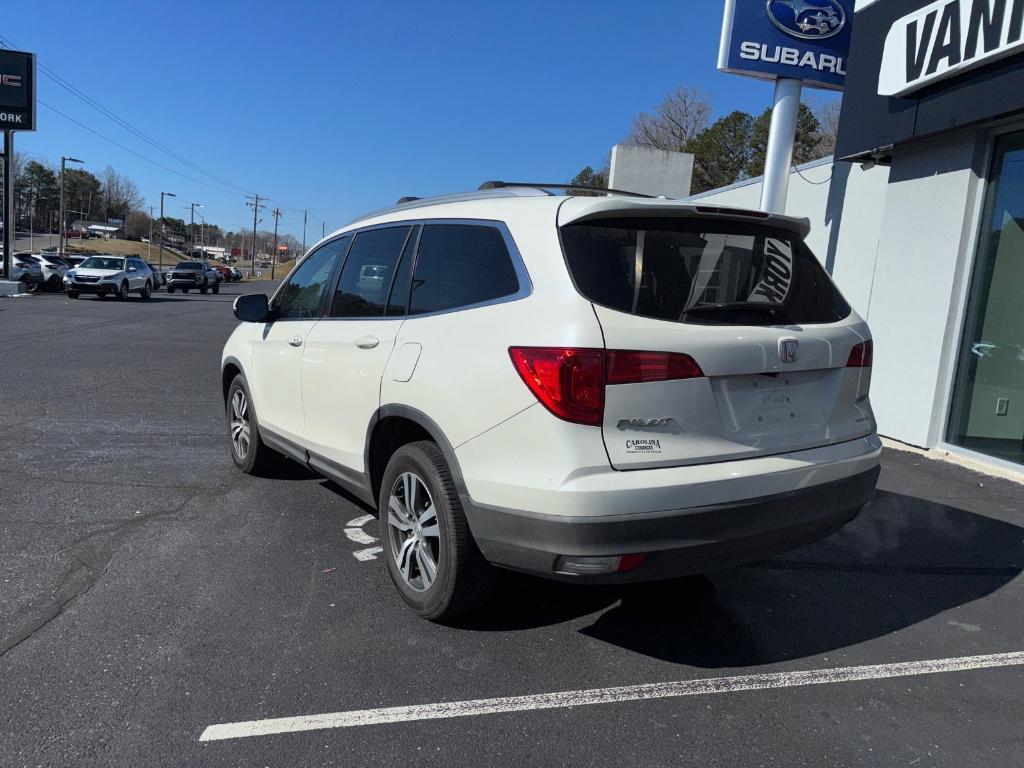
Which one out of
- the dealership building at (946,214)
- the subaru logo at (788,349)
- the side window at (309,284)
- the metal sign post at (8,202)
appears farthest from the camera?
the metal sign post at (8,202)

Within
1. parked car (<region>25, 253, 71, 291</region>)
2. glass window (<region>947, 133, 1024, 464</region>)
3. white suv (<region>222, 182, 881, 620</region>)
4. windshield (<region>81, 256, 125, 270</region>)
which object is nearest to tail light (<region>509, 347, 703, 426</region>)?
white suv (<region>222, 182, 881, 620</region>)

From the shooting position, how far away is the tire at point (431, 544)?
125 inches

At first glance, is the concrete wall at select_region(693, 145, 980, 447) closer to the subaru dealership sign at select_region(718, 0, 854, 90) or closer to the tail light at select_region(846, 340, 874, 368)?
the subaru dealership sign at select_region(718, 0, 854, 90)

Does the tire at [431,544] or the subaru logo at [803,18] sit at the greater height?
the subaru logo at [803,18]

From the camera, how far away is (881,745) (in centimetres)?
268

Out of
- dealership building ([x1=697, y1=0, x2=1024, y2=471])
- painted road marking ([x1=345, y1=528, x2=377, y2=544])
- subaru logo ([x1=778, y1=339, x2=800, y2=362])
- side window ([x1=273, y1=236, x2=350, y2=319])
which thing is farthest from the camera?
dealership building ([x1=697, y1=0, x2=1024, y2=471])

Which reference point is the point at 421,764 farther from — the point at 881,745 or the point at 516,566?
the point at 881,745

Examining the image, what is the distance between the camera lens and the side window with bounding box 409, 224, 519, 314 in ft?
10.5

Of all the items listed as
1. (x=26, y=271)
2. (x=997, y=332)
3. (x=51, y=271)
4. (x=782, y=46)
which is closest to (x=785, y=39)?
(x=782, y=46)

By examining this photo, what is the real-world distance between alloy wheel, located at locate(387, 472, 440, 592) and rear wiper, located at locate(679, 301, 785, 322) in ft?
4.49

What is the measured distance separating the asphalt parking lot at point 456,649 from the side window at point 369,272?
0.51 meters

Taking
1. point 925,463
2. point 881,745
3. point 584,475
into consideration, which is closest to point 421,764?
point 584,475

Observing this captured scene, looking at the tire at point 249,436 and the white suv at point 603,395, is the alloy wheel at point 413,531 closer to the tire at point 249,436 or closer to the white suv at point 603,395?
the white suv at point 603,395

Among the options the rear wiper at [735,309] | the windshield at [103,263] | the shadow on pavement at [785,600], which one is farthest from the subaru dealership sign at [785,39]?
the windshield at [103,263]
